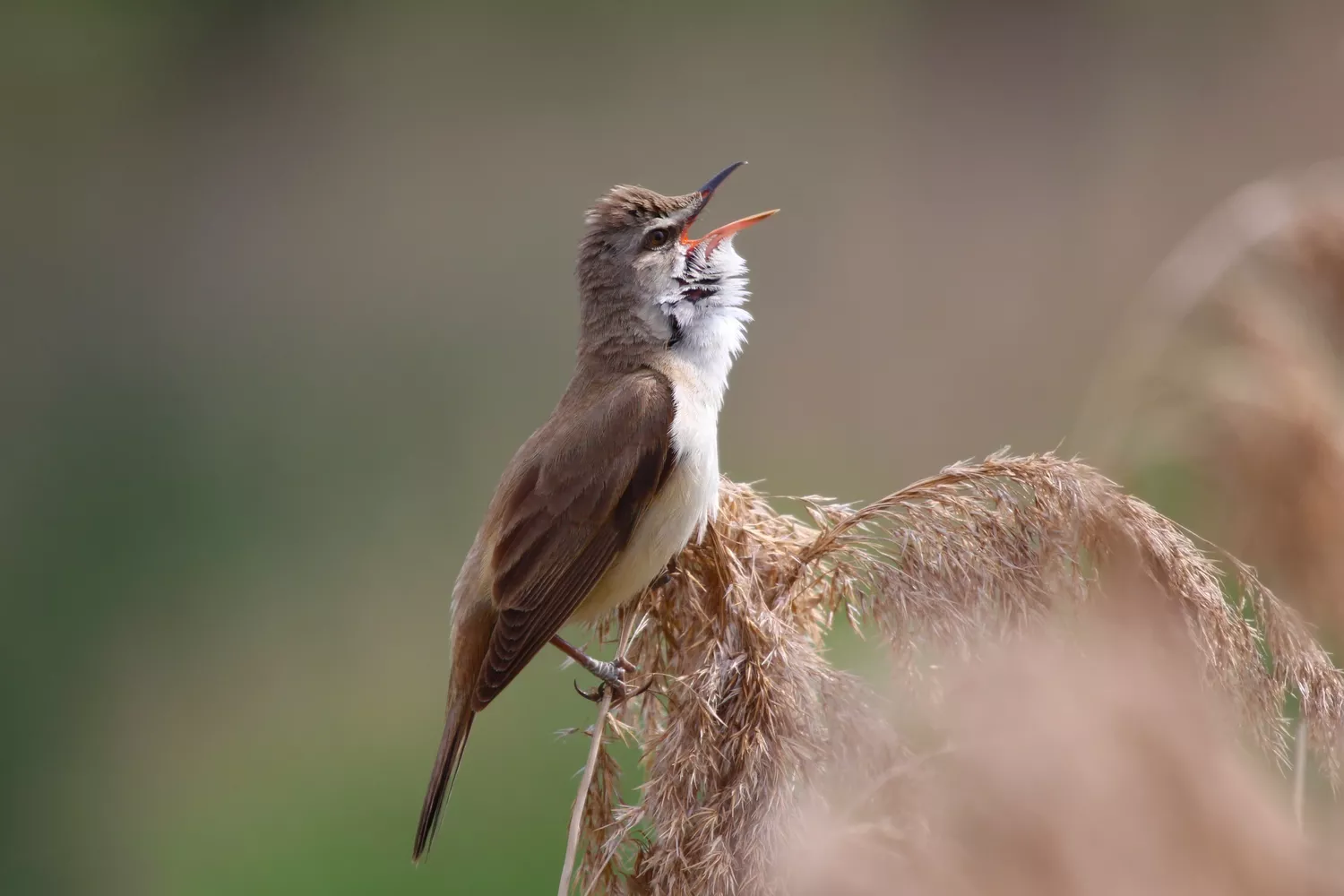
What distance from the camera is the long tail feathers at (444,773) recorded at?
9.57ft

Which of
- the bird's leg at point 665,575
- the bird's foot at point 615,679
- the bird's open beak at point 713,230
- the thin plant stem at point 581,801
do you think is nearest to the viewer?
the thin plant stem at point 581,801

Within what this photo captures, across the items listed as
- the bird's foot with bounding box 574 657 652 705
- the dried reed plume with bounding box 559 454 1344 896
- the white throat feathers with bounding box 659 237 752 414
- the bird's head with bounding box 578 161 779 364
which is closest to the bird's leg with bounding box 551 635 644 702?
the bird's foot with bounding box 574 657 652 705

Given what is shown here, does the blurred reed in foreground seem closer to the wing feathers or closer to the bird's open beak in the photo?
the wing feathers

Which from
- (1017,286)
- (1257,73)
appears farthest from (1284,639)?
(1257,73)

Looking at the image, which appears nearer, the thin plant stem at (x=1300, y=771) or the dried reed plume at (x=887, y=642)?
the thin plant stem at (x=1300, y=771)

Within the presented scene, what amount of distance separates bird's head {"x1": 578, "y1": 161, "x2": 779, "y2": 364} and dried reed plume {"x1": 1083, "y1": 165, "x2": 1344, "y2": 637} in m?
1.31

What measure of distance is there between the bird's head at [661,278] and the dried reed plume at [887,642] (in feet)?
3.87

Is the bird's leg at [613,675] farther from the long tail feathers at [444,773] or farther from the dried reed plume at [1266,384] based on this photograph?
the dried reed plume at [1266,384]

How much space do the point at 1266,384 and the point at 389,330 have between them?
721 cm

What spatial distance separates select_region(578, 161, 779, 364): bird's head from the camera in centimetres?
354

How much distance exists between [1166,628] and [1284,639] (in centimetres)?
28

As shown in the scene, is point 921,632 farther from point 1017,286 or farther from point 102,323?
point 102,323

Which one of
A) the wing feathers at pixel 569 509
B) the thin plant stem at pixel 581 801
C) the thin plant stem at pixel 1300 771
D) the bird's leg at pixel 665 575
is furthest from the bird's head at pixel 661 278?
the thin plant stem at pixel 1300 771

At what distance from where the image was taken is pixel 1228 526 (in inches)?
101
